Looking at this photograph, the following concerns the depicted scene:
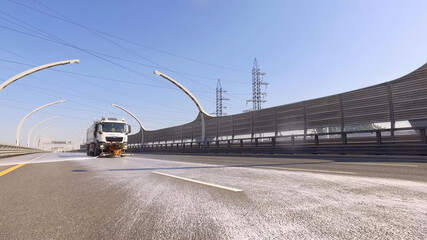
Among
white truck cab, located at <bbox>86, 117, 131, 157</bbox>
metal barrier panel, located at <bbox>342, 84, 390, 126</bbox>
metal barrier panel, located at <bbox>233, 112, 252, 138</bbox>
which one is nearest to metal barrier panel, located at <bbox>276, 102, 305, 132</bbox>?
metal barrier panel, located at <bbox>342, 84, 390, 126</bbox>

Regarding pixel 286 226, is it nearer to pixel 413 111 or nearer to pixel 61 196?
pixel 61 196

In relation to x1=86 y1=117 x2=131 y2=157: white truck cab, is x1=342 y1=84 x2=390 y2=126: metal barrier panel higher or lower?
higher

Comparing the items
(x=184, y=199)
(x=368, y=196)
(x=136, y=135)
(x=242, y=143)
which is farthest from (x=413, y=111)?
(x=136, y=135)

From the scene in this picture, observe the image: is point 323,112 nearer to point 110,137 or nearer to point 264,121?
point 264,121

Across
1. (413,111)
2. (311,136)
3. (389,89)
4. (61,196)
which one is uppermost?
(389,89)

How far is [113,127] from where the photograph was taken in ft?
68.0

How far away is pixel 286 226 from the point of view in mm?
2232

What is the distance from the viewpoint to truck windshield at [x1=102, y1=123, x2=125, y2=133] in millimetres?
20500

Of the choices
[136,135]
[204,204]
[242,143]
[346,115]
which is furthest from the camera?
[136,135]

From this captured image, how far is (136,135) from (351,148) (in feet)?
154

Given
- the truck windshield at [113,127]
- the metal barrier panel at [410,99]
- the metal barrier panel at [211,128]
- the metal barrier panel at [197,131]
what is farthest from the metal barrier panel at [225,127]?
the metal barrier panel at [410,99]

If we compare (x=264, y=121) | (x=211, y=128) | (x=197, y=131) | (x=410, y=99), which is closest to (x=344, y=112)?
(x=410, y=99)

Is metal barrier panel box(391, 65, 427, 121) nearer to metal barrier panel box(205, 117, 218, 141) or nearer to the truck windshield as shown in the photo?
metal barrier panel box(205, 117, 218, 141)

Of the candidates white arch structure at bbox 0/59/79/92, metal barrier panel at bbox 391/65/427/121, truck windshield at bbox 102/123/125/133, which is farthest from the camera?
white arch structure at bbox 0/59/79/92
